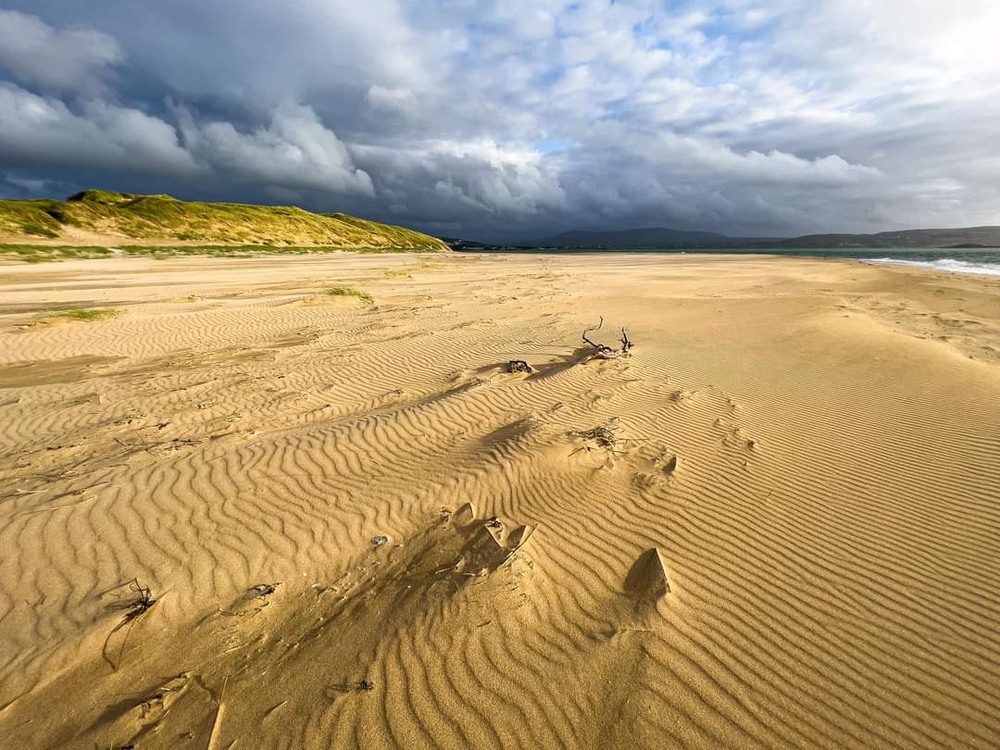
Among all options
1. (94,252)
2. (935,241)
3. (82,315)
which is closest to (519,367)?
(82,315)

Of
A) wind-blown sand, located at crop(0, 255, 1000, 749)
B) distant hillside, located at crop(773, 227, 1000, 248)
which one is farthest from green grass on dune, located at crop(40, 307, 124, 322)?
distant hillside, located at crop(773, 227, 1000, 248)

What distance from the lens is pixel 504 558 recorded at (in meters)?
3.97

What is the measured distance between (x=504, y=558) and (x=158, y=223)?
94.3 metres

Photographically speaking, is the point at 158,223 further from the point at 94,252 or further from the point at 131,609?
the point at 131,609

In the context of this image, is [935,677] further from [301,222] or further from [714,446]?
[301,222]

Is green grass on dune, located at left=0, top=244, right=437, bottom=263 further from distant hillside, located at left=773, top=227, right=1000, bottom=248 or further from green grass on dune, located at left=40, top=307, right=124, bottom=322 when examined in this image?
distant hillside, located at left=773, top=227, right=1000, bottom=248

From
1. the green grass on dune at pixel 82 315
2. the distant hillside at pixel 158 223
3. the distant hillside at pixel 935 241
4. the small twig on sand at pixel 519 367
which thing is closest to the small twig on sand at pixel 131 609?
the small twig on sand at pixel 519 367

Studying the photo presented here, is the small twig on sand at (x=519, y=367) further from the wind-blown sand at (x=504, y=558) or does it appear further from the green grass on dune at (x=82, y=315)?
the green grass on dune at (x=82, y=315)

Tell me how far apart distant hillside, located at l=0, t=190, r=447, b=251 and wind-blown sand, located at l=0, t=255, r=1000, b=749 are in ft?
241

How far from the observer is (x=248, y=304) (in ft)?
60.7

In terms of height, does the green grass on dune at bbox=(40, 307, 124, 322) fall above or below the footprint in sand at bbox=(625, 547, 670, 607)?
below

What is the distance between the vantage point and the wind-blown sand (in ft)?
9.08

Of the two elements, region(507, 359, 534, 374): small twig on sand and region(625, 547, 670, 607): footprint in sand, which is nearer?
region(625, 547, 670, 607): footprint in sand

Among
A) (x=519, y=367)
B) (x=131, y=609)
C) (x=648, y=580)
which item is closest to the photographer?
(x=131, y=609)
